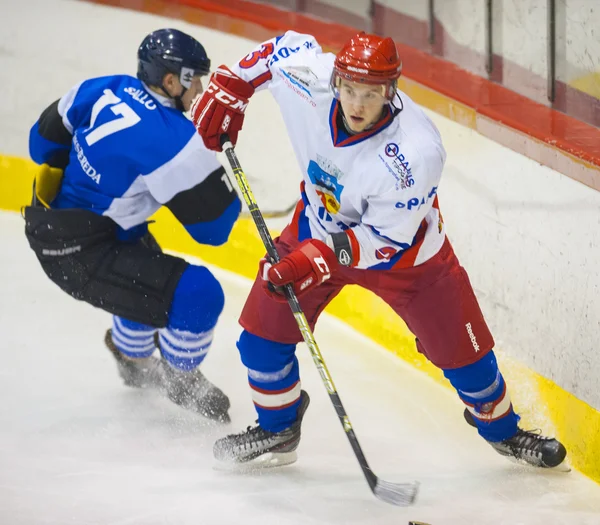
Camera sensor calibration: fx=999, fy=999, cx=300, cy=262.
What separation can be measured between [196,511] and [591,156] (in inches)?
54.5

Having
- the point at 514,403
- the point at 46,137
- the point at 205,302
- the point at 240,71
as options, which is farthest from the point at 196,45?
the point at 514,403

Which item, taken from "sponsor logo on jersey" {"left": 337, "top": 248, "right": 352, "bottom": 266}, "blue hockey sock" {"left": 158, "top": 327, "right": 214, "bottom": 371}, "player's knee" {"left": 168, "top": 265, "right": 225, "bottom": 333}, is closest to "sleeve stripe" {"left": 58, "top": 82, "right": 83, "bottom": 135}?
"player's knee" {"left": 168, "top": 265, "right": 225, "bottom": 333}

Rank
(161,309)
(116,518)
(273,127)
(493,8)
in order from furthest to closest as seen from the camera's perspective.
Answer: (273,127), (493,8), (161,309), (116,518)

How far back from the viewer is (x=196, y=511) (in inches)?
99.6

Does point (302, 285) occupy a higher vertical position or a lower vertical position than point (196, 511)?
higher

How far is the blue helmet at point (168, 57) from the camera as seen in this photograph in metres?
2.89

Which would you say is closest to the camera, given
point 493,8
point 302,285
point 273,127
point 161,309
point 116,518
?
point 302,285

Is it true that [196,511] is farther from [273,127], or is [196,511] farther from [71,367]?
[273,127]

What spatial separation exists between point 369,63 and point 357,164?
0.25 meters

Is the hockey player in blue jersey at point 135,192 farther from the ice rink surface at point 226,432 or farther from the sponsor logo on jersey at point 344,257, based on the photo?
the sponsor logo on jersey at point 344,257

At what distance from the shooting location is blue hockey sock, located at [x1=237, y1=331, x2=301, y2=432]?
8.71 feet

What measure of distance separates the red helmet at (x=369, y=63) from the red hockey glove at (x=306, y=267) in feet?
1.25

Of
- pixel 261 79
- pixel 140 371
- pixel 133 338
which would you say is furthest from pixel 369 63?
pixel 140 371

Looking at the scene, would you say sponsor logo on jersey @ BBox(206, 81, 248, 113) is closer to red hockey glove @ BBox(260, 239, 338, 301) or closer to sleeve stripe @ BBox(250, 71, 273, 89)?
sleeve stripe @ BBox(250, 71, 273, 89)
